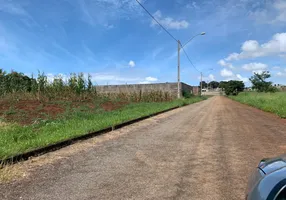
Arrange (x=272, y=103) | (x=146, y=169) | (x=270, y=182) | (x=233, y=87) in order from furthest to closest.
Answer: (x=233, y=87), (x=272, y=103), (x=146, y=169), (x=270, y=182)

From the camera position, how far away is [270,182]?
2.00 m

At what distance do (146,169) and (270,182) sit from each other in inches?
120

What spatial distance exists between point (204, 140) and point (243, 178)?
332 cm

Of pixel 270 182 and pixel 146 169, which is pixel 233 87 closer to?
pixel 146 169

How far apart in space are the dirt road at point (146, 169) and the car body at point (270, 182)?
141 centimetres

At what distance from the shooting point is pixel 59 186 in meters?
3.93

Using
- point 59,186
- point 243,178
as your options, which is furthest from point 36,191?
point 243,178

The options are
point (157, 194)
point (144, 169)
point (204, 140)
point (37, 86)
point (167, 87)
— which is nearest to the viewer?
point (157, 194)

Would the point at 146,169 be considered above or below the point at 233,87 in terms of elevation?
below

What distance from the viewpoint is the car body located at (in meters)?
1.87

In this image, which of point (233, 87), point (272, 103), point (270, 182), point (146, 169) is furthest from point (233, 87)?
point (270, 182)

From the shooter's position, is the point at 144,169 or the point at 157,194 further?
the point at 144,169

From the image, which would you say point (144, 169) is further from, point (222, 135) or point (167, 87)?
point (167, 87)

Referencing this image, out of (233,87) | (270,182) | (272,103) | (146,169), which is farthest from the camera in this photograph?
(233,87)
